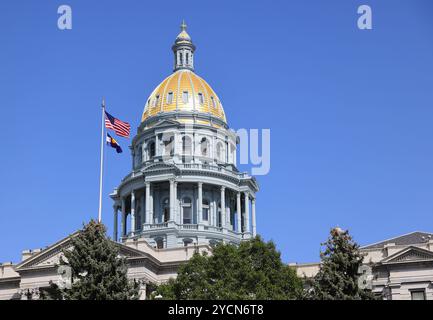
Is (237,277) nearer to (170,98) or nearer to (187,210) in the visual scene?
(187,210)

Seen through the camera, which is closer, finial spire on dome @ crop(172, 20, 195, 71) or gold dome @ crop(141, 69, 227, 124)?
gold dome @ crop(141, 69, 227, 124)

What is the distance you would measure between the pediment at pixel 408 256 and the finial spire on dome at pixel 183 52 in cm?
5460

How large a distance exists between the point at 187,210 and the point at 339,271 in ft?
194

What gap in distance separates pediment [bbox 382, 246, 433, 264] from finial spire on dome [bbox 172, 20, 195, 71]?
54.6 meters

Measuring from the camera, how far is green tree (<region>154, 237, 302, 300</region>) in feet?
184

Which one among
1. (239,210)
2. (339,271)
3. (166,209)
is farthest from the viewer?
(239,210)

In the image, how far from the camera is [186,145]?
10631 centimetres

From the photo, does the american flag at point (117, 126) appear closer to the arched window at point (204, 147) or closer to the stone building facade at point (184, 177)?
the stone building facade at point (184, 177)

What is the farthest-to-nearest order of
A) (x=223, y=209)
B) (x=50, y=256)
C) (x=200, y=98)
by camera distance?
(x=200, y=98), (x=223, y=209), (x=50, y=256)

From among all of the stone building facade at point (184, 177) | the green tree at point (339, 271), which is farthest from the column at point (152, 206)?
the green tree at point (339, 271)

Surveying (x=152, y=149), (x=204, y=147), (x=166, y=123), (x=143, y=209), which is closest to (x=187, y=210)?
(x=143, y=209)

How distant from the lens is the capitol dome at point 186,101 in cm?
10788

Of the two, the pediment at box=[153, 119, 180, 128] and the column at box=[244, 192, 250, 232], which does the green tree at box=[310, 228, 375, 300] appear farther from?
the pediment at box=[153, 119, 180, 128]

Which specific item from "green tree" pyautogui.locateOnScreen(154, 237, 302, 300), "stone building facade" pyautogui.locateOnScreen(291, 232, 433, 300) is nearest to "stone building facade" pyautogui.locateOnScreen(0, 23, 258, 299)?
"stone building facade" pyautogui.locateOnScreen(291, 232, 433, 300)
